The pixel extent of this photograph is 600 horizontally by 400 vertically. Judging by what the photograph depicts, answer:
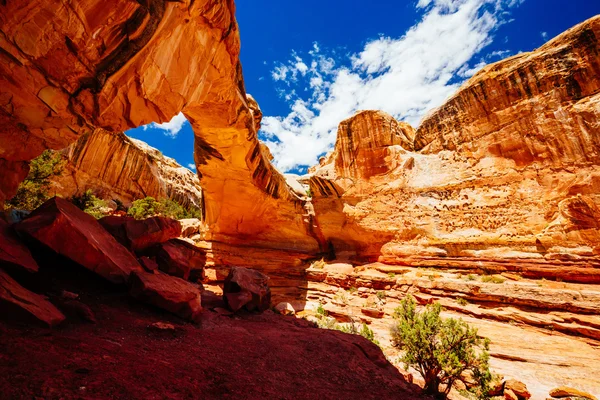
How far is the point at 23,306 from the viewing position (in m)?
3.24

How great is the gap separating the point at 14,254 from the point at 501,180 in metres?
18.9

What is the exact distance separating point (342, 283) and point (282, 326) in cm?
971

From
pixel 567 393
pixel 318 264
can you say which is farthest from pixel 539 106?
pixel 318 264

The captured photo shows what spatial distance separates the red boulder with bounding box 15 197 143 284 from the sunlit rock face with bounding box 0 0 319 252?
1.91 meters

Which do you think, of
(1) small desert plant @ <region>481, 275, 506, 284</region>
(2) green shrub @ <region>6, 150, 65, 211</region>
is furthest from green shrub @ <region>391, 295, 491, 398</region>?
(2) green shrub @ <region>6, 150, 65, 211</region>

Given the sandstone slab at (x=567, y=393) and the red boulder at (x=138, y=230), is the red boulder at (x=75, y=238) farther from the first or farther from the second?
the sandstone slab at (x=567, y=393)

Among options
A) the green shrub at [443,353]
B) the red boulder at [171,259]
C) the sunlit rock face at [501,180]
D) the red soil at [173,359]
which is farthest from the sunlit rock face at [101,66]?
the sunlit rock face at [501,180]

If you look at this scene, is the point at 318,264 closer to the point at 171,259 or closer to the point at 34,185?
the point at 171,259

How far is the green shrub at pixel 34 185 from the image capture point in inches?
449

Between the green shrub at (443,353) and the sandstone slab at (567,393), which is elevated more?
the green shrub at (443,353)

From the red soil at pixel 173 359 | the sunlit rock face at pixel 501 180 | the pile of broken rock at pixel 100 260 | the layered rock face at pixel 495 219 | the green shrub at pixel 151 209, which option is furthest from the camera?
the green shrub at pixel 151 209

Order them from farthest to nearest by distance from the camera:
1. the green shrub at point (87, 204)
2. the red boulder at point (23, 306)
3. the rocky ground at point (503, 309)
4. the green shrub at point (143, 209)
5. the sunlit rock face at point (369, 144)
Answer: the green shrub at point (143, 209) → the sunlit rock face at point (369, 144) → the green shrub at point (87, 204) → the rocky ground at point (503, 309) → the red boulder at point (23, 306)

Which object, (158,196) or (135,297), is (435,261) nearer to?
(135,297)

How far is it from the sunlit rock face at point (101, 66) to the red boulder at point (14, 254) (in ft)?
8.73
